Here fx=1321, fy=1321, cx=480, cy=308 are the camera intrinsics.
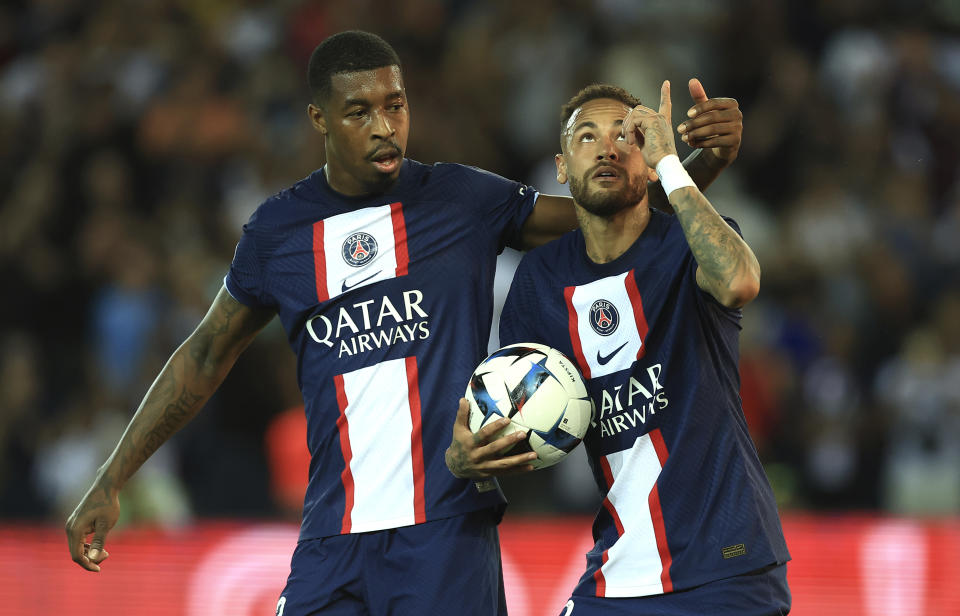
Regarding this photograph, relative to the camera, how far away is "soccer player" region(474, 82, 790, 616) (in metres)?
3.77

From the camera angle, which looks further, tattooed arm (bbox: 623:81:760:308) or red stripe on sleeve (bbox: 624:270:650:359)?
→ red stripe on sleeve (bbox: 624:270:650:359)

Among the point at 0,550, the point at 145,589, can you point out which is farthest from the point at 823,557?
the point at 0,550

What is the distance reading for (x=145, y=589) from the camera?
747cm

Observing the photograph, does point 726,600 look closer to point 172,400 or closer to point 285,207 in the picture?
point 285,207

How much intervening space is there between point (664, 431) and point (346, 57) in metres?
1.58

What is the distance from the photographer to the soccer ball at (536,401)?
12.5ft

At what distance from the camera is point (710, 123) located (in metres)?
3.96

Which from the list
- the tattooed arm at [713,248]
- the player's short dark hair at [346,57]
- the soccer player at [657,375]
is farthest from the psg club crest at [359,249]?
the tattooed arm at [713,248]

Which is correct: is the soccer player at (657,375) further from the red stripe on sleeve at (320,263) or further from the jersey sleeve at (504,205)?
the red stripe on sleeve at (320,263)

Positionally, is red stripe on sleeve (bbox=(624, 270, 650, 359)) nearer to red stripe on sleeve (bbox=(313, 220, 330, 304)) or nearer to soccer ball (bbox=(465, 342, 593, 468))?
soccer ball (bbox=(465, 342, 593, 468))

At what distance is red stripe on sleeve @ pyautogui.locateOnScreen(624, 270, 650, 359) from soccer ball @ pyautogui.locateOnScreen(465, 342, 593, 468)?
215 mm

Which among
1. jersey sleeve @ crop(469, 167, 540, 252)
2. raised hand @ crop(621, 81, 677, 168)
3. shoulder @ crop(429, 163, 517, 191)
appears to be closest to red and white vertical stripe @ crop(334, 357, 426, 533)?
jersey sleeve @ crop(469, 167, 540, 252)

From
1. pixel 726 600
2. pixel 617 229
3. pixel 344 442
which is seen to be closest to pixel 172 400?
pixel 344 442

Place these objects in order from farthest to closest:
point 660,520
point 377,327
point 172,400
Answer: point 172,400 → point 377,327 → point 660,520
